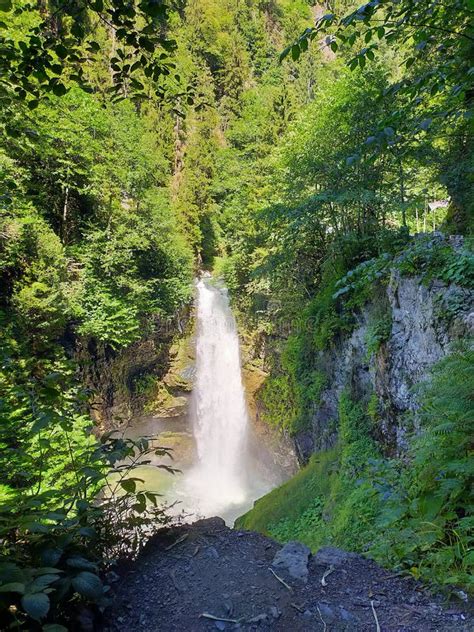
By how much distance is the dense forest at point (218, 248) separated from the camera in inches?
65.0

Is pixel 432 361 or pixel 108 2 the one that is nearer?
pixel 108 2

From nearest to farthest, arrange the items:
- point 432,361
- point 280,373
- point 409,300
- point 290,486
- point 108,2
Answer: point 108,2, point 432,361, point 409,300, point 290,486, point 280,373

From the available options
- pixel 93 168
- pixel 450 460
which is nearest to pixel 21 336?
pixel 93 168

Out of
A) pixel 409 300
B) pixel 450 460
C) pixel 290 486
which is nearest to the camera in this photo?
pixel 450 460

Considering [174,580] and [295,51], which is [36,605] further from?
[295,51]

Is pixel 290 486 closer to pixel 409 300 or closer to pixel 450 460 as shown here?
pixel 409 300

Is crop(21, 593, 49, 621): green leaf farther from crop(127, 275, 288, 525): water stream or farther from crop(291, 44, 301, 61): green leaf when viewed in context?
crop(127, 275, 288, 525): water stream

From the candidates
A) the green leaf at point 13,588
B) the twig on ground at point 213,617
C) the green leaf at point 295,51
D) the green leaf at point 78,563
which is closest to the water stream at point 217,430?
the twig on ground at point 213,617

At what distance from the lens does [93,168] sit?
12969 millimetres

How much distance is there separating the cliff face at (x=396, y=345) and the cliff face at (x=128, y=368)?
9399mm

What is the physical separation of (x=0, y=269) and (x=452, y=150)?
38.6 feet

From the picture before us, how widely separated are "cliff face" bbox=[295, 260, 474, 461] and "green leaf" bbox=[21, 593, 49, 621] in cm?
371

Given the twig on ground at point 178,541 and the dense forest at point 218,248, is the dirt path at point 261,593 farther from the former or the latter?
the dense forest at point 218,248

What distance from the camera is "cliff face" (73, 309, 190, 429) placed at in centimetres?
1411
